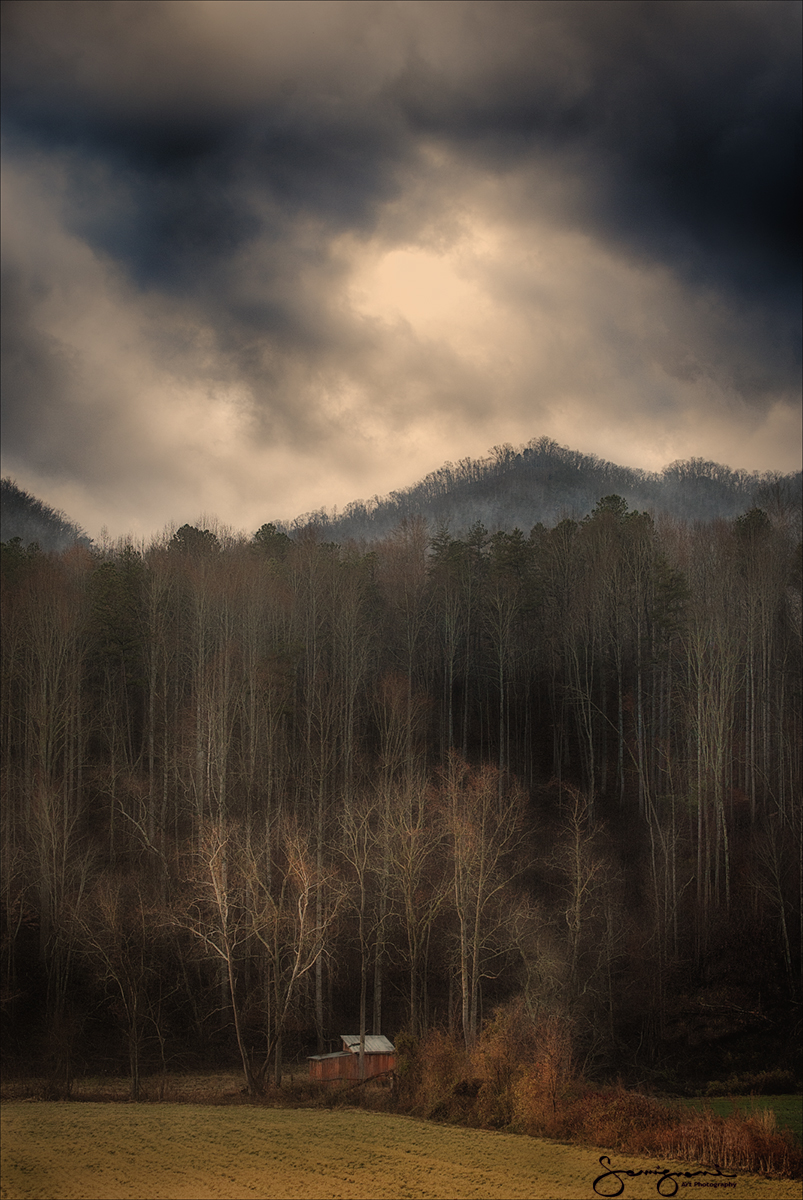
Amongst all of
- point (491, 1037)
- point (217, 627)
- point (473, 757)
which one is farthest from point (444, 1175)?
point (473, 757)

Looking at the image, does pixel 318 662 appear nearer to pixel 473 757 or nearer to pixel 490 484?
pixel 473 757

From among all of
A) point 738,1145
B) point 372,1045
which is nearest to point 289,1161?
point 738,1145

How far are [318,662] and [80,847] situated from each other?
17.8 meters

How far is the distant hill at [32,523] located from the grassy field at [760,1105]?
161ft

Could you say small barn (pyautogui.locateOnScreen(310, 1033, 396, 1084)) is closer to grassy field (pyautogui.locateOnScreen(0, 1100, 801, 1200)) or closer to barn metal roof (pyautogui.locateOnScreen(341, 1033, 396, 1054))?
barn metal roof (pyautogui.locateOnScreen(341, 1033, 396, 1054))

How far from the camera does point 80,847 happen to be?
43469mm

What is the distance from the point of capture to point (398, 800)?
38.1 m

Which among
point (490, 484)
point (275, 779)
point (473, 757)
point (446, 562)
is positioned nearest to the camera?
point (275, 779)

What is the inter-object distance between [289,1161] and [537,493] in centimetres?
11466

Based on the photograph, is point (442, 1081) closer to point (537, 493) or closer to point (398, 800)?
point (398, 800)
